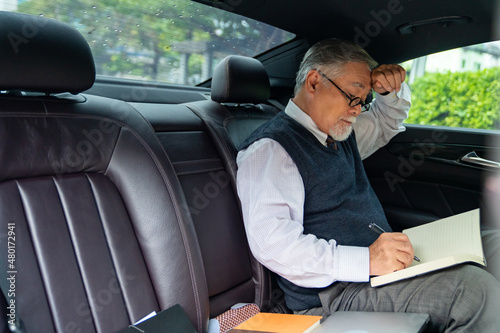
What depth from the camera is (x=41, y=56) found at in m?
1.32

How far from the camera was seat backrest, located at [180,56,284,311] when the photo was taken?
1.71 metres

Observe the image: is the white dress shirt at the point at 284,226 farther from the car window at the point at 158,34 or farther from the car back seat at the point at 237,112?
the car window at the point at 158,34

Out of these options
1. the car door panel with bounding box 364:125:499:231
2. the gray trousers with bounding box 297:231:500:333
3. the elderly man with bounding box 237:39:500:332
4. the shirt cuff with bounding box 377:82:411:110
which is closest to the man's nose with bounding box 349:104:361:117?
the elderly man with bounding box 237:39:500:332

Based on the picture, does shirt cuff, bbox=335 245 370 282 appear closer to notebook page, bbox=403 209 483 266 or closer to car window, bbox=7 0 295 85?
notebook page, bbox=403 209 483 266

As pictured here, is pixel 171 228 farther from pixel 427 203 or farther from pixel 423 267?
pixel 427 203

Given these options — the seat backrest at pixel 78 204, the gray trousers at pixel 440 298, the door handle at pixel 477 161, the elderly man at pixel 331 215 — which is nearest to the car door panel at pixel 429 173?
the door handle at pixel 477 161

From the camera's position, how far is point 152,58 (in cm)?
221

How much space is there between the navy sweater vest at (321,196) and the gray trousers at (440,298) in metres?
0.10

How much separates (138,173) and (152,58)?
0.88 metres

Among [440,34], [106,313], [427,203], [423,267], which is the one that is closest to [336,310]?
→ [423,267]

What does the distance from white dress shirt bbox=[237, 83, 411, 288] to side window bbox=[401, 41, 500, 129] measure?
37.4 inches

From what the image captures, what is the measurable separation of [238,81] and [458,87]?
70.4 inches

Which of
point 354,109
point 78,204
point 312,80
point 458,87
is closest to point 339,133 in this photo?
point 354,109

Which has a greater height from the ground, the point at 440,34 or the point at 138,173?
the point at 440,34
